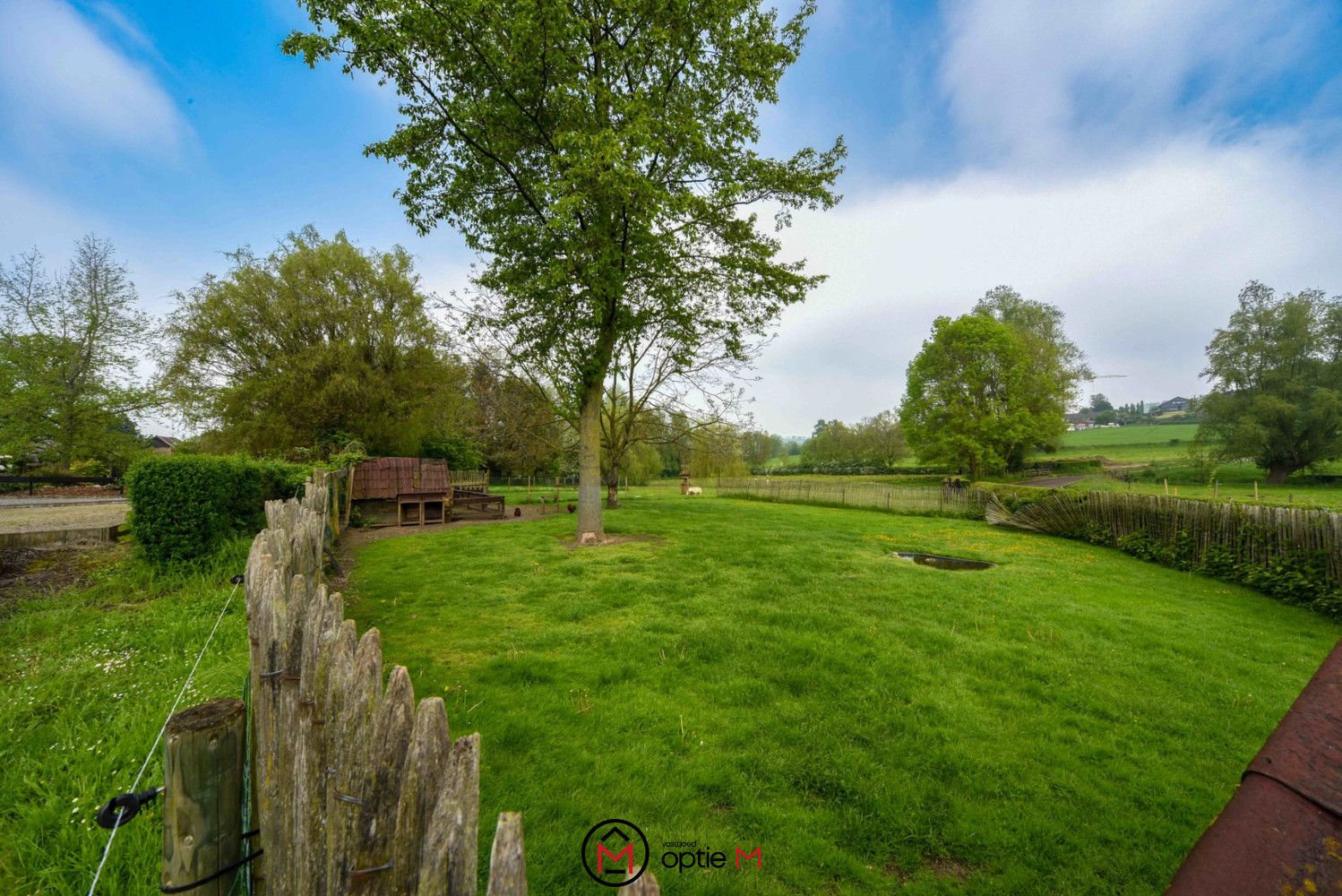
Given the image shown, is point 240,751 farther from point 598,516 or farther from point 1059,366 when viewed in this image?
point 1059,366

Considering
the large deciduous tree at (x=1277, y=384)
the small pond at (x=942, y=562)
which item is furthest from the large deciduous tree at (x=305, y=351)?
the large deciduous tree at (x=1277, y=384)

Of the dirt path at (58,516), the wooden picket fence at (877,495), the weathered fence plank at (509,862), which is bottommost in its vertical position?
the wooden picket fence at (877,495)

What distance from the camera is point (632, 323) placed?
1195 cm

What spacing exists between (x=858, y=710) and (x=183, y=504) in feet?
29.5

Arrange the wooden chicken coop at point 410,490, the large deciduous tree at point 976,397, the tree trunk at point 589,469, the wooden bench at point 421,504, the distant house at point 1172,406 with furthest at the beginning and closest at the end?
the distant house at point 1172,406, the large deciduous tree at point 976,397, the wooden chicken coop at point 410,490, the wooden bench at point 421,504, the tree trunk at point 589,469

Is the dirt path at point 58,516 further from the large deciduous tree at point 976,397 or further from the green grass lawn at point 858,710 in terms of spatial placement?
the large deciduous tree at point 976,397

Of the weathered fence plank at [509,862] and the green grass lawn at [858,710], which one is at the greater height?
the weathered fence plank at [509,862]

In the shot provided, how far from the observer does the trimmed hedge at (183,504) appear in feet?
22.4

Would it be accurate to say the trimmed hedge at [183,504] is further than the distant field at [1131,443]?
No

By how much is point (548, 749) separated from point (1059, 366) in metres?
46.1

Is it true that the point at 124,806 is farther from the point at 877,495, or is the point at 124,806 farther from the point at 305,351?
the point at 877,495

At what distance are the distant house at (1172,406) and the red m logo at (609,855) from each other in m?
137

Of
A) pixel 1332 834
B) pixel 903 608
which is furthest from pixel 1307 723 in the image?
pixel 903 608

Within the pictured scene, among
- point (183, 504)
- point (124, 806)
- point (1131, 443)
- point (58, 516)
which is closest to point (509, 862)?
point (124, 806)
